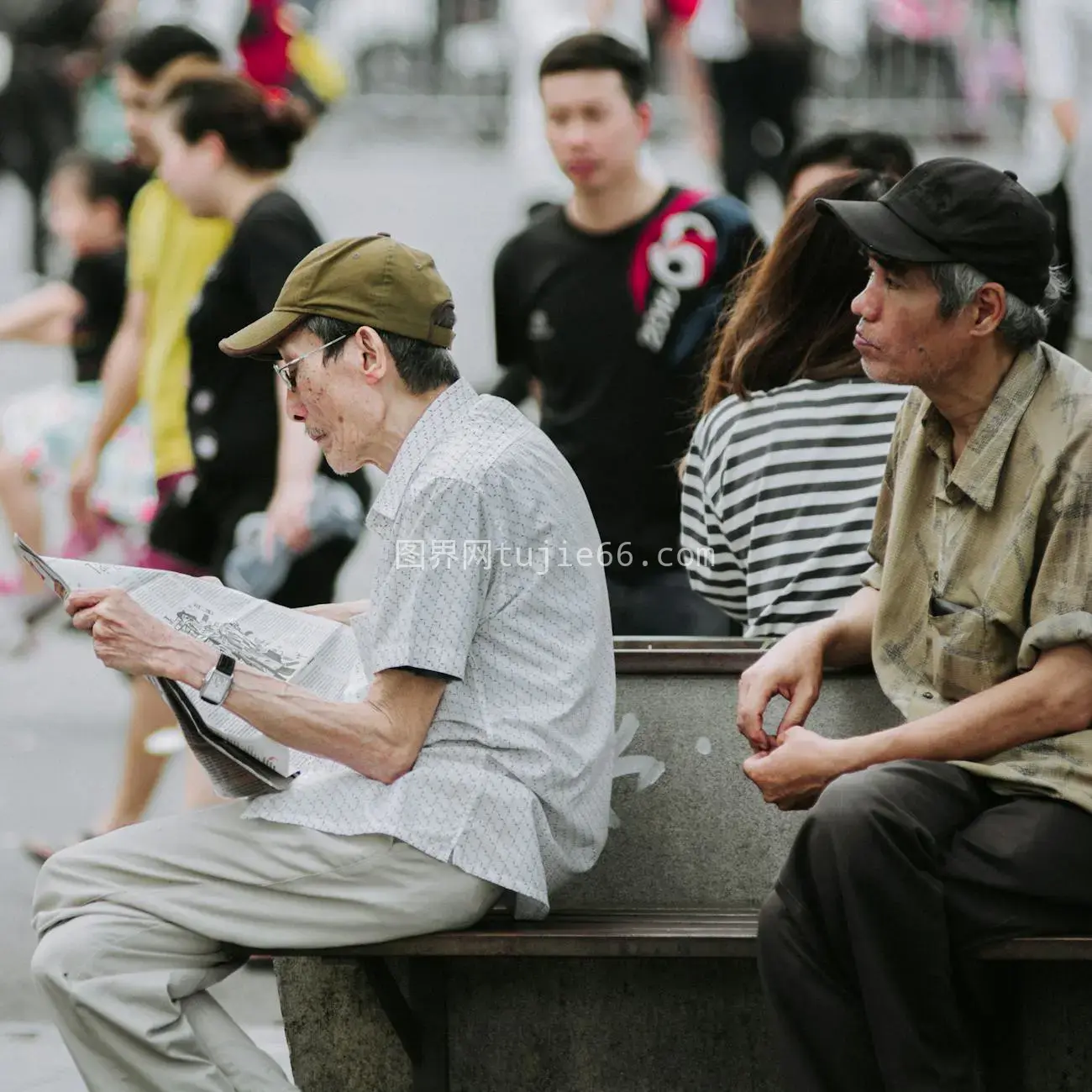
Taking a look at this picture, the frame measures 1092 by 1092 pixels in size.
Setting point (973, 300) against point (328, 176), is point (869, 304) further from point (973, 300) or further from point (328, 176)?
point (328, 176)

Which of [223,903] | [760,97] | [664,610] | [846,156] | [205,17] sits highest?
[205,17]

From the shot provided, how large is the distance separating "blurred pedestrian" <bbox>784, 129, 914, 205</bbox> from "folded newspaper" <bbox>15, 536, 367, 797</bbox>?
1.79 m

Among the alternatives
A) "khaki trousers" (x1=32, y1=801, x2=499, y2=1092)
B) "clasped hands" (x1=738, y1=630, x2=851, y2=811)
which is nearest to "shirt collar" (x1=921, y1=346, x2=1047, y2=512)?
"clasped hands" (x1=738, y1=630, x2=851, y2=811)

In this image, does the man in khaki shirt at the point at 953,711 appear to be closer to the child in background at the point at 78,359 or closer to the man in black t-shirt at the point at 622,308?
the man in black t-shirt at the point at 622,308

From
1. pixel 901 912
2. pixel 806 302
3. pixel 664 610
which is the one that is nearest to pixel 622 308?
pixel 664 610

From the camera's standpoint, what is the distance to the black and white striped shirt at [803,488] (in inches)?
145

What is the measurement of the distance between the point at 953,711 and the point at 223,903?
110 cm

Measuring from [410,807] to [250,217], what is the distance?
288 cm

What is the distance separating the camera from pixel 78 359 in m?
7.02

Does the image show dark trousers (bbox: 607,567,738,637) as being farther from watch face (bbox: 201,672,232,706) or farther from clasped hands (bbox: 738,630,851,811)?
watch face (bbox: 201,672,232,706)

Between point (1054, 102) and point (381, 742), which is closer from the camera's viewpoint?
point (381, 742)

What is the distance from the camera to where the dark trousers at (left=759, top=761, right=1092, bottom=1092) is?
111 inches

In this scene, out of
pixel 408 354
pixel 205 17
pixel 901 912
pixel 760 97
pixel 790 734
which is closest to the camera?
pixel 901 912

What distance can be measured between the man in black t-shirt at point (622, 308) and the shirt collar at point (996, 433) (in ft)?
7.14
